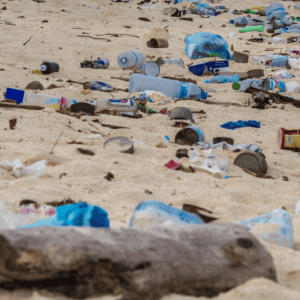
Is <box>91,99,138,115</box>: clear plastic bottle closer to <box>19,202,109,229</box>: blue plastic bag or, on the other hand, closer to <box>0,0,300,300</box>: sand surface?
<box>0,0,300,300</box>: sand surface

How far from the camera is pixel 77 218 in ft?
5.08

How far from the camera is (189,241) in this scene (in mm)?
1108

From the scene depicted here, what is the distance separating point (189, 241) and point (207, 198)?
100cm

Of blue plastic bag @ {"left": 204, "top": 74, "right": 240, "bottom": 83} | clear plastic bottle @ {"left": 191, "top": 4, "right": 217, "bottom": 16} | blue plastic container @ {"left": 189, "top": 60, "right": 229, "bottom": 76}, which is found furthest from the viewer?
clear plastic bottle @ {"left": 191, "top": 4, "right": 217, "bottom": 16}

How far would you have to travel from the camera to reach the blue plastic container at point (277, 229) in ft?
5.06

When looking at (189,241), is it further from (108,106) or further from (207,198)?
(108,106)

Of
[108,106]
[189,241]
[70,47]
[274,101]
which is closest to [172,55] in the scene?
[70,47]

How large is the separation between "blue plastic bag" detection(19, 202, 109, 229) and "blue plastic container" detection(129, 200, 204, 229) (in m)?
0.16

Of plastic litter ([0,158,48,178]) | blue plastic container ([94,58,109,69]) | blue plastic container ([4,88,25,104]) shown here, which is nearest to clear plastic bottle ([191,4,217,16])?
blue plastic container ([94,58,109,69])

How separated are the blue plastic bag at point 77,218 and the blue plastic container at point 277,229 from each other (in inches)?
26.0

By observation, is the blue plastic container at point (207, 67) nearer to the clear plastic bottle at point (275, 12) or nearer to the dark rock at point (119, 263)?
the dark rock at point (119, 263)

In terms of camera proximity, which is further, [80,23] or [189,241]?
[80,23]

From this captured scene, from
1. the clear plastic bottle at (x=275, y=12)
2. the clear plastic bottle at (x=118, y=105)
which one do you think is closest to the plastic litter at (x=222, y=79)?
the clear plastic bottle at (x=118, y=105)

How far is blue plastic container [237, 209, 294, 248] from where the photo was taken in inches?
60.7
